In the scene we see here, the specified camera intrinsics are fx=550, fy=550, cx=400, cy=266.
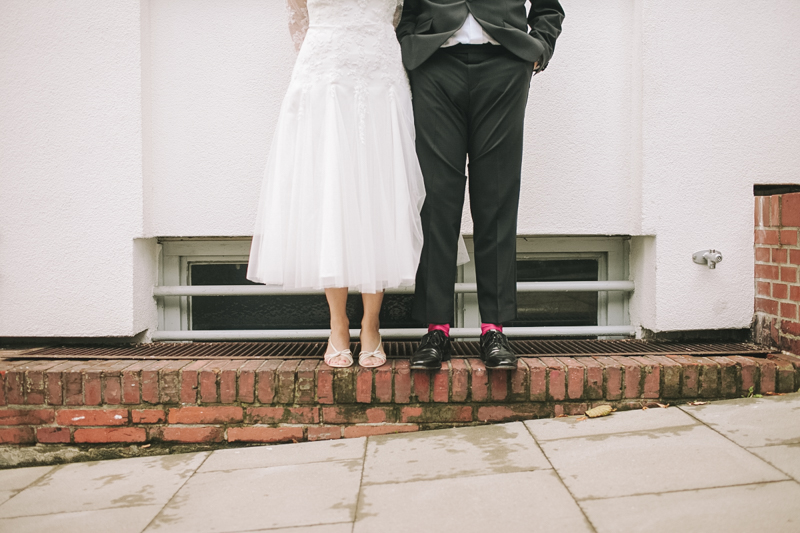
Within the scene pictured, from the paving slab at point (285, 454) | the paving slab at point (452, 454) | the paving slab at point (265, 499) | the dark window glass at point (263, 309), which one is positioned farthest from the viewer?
the dark window glass at point (263, 309)

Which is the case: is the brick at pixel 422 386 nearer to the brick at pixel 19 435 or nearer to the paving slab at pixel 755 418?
the paving slab at pixel 755 418

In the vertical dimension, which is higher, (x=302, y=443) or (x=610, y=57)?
(x=610, y=57)

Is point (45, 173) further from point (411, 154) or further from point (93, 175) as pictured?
point (411, 154)

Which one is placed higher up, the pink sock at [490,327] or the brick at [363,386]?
the pink sock at [490,327]

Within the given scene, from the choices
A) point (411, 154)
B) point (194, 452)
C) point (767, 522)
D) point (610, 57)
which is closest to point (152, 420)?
point (194, 452)

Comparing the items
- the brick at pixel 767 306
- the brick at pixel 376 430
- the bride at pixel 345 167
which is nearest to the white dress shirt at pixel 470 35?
the bride at pixel 345 167

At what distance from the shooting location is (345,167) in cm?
195

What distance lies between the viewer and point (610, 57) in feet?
8.34

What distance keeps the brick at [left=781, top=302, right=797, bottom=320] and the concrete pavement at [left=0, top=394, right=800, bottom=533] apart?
365mm

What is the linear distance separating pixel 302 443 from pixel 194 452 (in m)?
0.43

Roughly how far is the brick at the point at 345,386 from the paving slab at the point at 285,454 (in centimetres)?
15

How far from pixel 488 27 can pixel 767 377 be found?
1717mm

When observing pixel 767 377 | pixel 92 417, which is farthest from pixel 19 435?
pixel 767 377

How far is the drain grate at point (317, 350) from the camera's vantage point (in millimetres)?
2344
